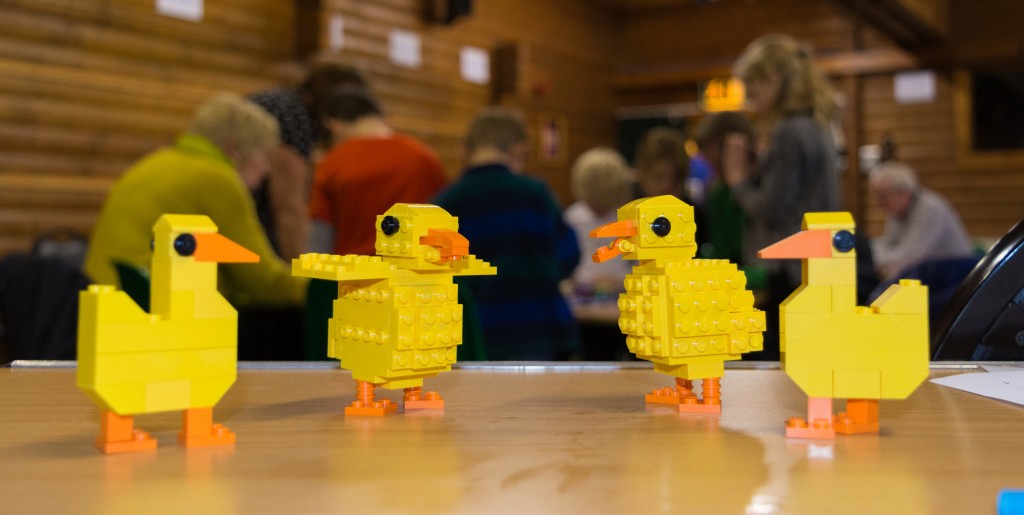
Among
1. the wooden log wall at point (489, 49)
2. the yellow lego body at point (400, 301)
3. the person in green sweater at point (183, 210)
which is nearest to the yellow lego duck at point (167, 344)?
the yellow lego body at point (400, 301)

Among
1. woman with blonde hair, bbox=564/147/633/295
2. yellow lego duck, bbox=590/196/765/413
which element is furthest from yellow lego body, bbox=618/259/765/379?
woman with blonde hair, bbox=564/147/633/295

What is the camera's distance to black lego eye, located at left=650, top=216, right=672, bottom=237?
0.91 m

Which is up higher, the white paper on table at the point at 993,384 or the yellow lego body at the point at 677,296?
the yellow lego body at the point at 677,296

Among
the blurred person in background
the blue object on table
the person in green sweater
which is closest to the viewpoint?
the blue object on table

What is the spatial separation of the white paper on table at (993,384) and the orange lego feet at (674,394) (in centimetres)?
31

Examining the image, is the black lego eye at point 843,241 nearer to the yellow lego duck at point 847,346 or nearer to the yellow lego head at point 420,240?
the yellow lego duck at point 847,346

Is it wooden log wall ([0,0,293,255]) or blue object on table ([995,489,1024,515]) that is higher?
wooden log wall ([0,0,293,255])

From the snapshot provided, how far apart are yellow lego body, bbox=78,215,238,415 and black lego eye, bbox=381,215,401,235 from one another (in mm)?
184

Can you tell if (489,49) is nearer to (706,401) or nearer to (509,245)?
(509,245)

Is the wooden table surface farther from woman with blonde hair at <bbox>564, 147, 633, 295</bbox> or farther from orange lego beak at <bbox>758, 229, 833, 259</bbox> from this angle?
woman with blonde hair at <bbox>564, 147, 633, 295</bbox>

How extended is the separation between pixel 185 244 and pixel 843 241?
581 millimetres

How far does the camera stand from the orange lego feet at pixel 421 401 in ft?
3.04

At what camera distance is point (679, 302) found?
894 mm

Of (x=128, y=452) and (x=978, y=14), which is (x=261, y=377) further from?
(x=978, y=14)
